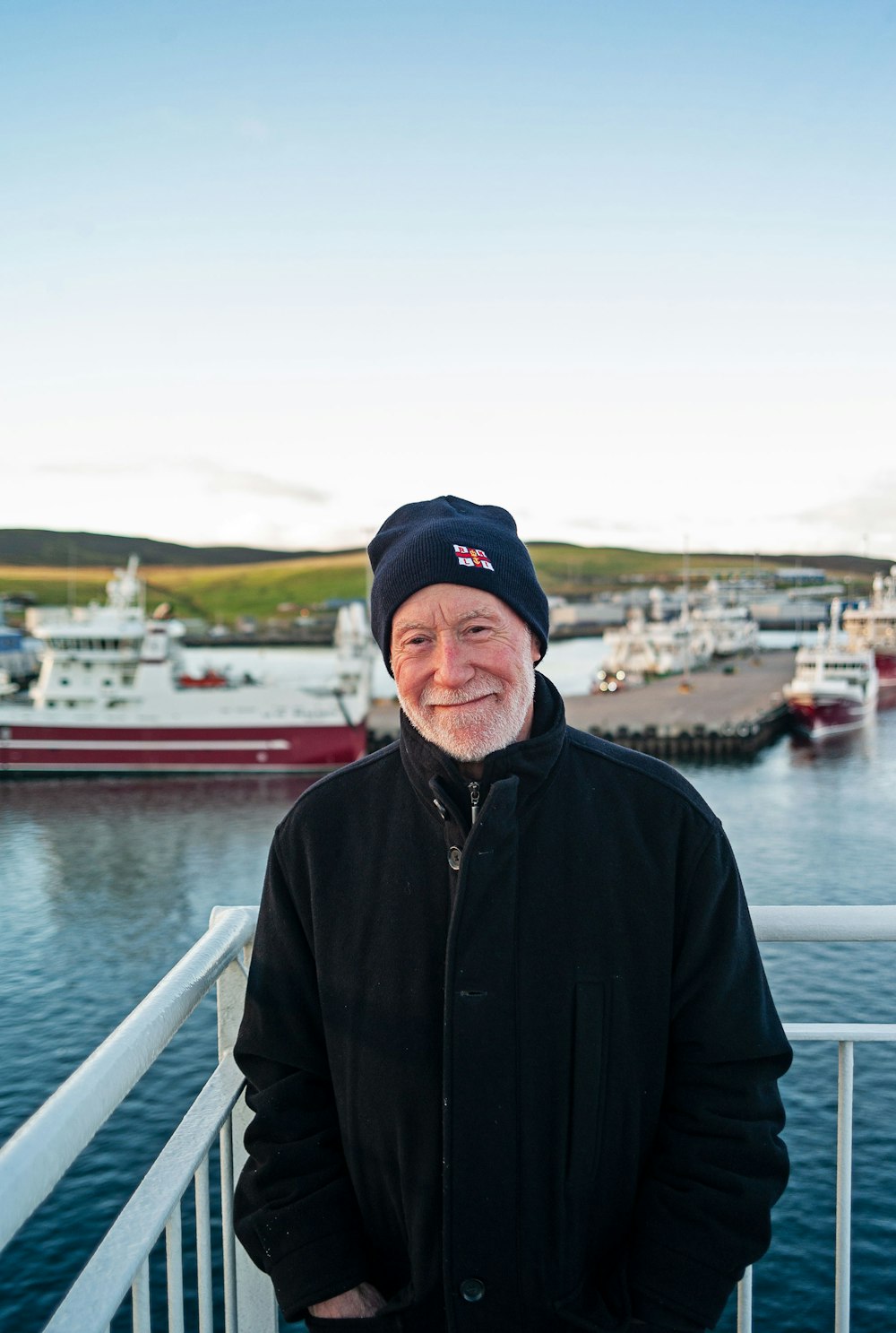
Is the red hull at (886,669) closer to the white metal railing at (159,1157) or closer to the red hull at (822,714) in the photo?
the red hull at (822,714)

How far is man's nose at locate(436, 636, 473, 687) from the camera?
1193mm

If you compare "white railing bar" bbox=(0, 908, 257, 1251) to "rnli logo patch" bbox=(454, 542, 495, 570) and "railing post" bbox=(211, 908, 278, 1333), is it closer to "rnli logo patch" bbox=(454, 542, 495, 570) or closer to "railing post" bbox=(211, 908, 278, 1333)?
"railing post" bbox=(211, 908, 278, 1333)

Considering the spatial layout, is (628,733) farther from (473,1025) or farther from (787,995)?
(473,1025)

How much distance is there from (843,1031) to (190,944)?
17980mm

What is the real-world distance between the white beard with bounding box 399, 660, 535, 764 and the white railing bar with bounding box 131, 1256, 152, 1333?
0.60 meters

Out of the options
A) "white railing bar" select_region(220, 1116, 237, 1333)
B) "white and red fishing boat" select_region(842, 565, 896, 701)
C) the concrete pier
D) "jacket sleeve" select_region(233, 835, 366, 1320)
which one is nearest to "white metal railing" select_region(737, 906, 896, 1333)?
"jacket sleeve" select_region(233, 835, 366, 1320)

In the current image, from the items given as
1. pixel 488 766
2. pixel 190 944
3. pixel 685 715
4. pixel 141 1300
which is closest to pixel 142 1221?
pixel 141 1300

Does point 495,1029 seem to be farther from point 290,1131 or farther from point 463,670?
point 463,670

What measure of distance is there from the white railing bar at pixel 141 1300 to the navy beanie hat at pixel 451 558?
28.0 inches

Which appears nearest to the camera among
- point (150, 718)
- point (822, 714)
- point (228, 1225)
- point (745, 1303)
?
point (745, 1303)

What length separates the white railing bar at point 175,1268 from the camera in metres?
1.06

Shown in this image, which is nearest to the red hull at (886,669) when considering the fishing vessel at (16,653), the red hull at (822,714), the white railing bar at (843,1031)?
the red hull at (822,714)

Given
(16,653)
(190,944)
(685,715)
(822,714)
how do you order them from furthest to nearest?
1. (16,653)
2. (685,715)
3. (822,714)
4. (190,944)

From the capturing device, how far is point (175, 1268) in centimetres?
108
